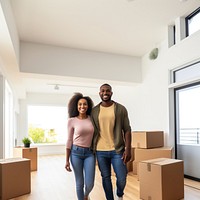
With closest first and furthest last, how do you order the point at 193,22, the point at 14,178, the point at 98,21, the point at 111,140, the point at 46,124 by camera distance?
the point at 111,140
the point at 14,178
the point at 98,21
the point at 193,22
the point at 46,124

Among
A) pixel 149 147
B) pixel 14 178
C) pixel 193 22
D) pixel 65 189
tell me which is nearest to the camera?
pixel 14 178

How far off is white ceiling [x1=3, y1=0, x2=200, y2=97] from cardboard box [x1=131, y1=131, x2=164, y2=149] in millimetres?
1908

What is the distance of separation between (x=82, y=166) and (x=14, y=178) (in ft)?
4.67

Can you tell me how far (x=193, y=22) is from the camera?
3916mm

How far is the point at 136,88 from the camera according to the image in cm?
595

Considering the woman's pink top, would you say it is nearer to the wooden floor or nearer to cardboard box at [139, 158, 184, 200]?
cardboard box at [139, 158, 184, 200]

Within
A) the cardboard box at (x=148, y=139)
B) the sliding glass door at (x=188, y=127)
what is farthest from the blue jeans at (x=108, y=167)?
the sliding glass door at (x=188, y=127)

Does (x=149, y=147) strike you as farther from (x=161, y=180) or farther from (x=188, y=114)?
(x=161, y=180)

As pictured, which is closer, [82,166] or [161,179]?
[82,166]

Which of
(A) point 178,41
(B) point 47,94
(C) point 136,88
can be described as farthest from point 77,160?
(B) point 47,94

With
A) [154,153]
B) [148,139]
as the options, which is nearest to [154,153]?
[154,153]

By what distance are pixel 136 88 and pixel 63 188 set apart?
332cm

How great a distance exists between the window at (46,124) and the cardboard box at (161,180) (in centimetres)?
652

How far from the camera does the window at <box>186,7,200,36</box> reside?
379cm
